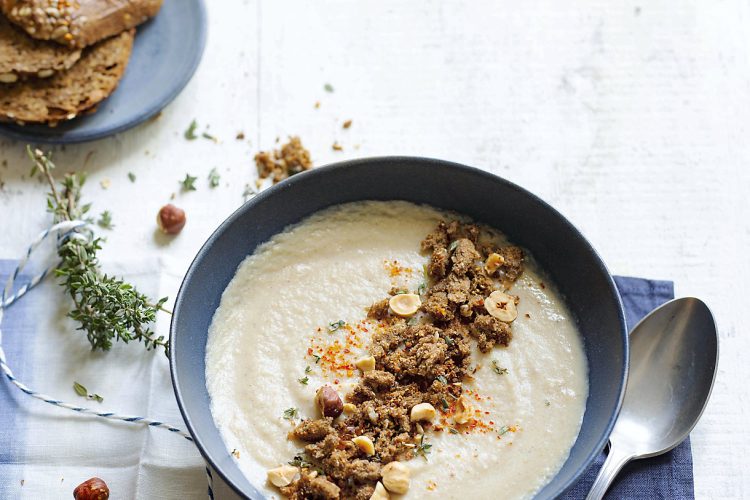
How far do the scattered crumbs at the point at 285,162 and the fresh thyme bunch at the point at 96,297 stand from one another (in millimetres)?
634

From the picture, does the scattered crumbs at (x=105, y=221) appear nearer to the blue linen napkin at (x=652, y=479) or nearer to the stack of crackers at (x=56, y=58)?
the stack of crackers at (x=56, y=58)

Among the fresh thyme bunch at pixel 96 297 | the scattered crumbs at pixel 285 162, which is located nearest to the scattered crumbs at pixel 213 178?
the scattered crumbs at pixel 285 162

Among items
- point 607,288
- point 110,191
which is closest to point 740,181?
point 607,288

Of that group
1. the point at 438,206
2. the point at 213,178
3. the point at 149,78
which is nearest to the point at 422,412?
the point at 438,206

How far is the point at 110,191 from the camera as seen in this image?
316 cm

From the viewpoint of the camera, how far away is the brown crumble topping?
93.0 inches

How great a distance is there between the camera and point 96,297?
9.17ft

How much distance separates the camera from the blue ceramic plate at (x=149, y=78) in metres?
3.13

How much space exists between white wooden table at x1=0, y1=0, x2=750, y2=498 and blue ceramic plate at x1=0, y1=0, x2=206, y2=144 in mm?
105

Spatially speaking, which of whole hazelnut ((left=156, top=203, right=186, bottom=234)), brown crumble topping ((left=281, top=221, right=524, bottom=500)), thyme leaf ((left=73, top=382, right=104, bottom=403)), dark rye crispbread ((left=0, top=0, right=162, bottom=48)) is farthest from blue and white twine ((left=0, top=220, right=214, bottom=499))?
dark rye crispbread ((left=0, top=0, right=162, bottom=48))

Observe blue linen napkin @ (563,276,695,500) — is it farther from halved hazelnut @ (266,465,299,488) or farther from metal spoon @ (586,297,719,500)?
halved hazelnut @ (266,465,299,488)

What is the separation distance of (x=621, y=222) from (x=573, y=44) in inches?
31.3

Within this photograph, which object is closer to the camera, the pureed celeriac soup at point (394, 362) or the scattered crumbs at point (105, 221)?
the pureed celeriac soup at point (394, 362)

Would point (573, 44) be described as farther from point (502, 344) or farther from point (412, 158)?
point (502, 344)
